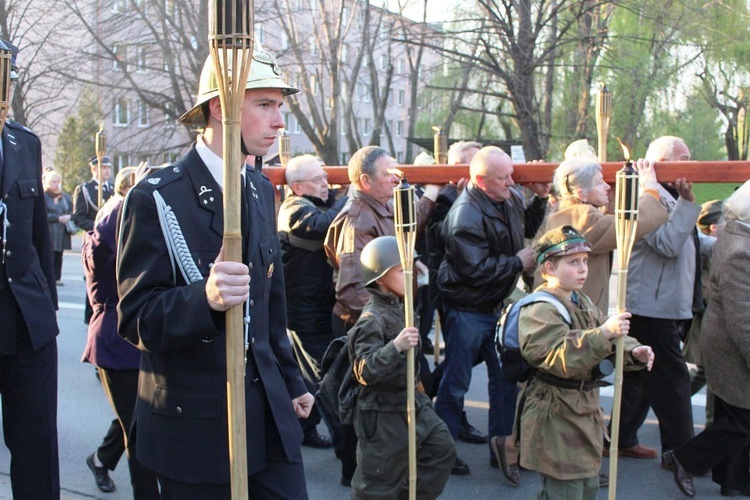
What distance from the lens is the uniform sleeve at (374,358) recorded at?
4.16 m

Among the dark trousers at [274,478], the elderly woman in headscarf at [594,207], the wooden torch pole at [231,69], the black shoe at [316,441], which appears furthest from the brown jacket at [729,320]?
the wooden torch pole at [231,69]

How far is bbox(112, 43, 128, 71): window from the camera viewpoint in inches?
937

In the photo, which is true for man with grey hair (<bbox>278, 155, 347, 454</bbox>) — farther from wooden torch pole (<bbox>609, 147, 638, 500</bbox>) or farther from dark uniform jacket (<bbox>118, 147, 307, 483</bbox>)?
dark uniform jacket (<bbox>118, 147, 307, 483</bbox>)

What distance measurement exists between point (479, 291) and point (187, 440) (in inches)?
126

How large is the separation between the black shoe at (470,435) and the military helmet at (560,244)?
2366 mm

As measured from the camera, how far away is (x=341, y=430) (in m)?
5.48

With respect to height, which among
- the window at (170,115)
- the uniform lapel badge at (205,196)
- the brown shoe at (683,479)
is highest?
the window at (170,115)

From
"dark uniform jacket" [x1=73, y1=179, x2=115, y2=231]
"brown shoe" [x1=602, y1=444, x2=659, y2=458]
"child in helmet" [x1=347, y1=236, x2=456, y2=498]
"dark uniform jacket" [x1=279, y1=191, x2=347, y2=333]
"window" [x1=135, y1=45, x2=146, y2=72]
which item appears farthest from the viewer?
"window" [x1=135, y1=45, x2=146, y2=72]

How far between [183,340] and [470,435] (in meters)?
4.18

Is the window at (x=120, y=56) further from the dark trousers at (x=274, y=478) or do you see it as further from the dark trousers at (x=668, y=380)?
the dark trousers at (x=274, y=478)

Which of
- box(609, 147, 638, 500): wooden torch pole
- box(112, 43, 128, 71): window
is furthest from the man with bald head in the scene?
box(112, 43, 128, 71): window

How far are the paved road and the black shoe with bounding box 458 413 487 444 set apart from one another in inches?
2.2

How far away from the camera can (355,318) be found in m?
5.41

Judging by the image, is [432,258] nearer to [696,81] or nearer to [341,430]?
[341,430]
